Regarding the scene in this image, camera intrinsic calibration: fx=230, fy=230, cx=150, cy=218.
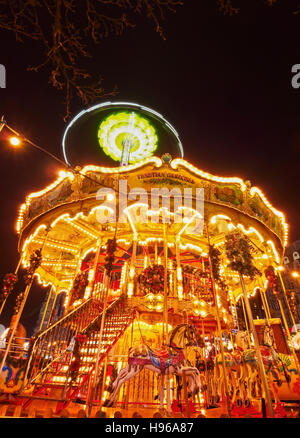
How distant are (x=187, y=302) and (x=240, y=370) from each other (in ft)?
9.63

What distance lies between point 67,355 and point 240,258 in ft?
22.0

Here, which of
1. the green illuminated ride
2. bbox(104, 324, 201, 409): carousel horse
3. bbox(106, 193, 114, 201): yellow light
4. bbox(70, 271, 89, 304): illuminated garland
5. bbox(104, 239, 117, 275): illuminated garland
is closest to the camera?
bbox(104, 324, 201, 409): carousel horse

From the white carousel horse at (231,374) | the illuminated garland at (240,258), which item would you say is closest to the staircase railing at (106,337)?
the white carousel horse at (231,374)

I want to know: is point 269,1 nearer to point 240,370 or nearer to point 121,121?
point 240,370

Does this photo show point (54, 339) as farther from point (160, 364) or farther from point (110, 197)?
point (110, 197)

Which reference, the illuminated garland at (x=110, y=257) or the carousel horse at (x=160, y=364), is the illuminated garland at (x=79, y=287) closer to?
the illuminated garland at (x=110, y=257)

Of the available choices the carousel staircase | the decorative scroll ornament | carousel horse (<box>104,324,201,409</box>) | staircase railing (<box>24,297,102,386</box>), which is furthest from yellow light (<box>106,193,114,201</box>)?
carousel horse (<box>104,324,201,409</box>)

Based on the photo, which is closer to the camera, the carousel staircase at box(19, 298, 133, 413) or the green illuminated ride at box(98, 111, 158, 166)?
the carousel staircase at box(19, 298, 133, 413)

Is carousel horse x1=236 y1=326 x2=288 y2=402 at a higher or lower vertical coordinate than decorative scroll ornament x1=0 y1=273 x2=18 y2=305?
lower

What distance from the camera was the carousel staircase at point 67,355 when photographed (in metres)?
6.18

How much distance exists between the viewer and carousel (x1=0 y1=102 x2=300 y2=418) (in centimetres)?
599

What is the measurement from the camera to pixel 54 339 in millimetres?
Result: 7781

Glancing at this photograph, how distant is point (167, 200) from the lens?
8.79m

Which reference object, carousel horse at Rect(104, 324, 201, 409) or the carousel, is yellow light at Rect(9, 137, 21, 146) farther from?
carousel horse at Rect(104, 324, 201, 409)
